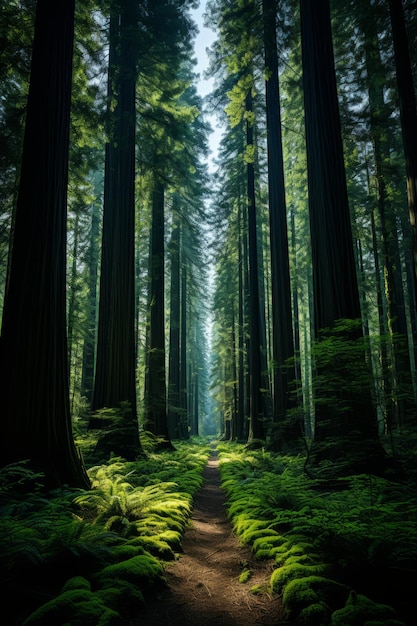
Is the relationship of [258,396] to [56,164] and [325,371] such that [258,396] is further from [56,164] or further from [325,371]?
[56,164]

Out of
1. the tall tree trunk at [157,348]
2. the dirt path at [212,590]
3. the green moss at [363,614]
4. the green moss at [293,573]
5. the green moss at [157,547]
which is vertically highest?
the tall tree trunk at [157,348]

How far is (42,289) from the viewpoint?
5035mm

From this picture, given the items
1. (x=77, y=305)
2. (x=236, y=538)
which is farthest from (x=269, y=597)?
(x=77, y=305)

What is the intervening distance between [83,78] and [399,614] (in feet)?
33.7

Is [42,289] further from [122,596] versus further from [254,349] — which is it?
[254,349]

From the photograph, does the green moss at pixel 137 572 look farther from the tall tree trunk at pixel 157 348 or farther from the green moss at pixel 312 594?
the tall tree trunk at pixel 157 348

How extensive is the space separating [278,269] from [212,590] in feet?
32.0

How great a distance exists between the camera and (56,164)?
529 cm

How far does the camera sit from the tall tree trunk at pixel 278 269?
11070 mm

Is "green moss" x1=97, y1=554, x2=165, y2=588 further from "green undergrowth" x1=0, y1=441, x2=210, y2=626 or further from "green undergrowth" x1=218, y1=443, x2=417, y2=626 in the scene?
"green undergrowth" x1=218, y1=443, x2=417, y2=626

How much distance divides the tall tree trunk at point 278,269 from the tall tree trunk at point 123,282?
431 centimetres

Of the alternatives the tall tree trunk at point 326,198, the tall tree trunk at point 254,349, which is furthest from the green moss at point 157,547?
the tall tree trunk at point 254,349

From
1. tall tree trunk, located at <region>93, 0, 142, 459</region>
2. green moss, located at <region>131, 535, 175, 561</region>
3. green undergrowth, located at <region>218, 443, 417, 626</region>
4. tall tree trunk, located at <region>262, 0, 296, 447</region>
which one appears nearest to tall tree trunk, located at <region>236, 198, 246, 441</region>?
tall tree trunk, located at <region>262, 0, 296, 447</region>

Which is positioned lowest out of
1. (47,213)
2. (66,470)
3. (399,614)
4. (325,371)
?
(399,614)
